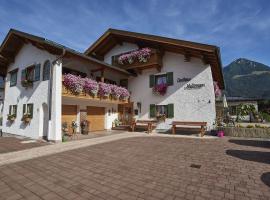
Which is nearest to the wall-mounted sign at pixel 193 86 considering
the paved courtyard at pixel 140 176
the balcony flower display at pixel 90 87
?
the balcony flower display at pixel 90 87

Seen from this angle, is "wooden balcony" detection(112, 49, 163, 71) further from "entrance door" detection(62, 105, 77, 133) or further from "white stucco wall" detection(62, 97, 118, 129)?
"entrance door" detection(62, 105, 77, 133)

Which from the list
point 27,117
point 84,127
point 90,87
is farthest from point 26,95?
point 90,87

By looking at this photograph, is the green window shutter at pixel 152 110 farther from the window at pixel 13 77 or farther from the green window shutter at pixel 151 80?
the window at pixel 13 77

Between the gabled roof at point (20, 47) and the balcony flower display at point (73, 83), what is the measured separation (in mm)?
1391

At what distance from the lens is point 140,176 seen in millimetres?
5258

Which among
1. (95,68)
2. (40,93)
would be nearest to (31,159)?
(40,93)

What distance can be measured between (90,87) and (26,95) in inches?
191

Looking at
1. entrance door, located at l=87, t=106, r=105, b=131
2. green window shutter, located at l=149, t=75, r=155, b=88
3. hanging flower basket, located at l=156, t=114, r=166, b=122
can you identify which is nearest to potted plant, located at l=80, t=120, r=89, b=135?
entrance door, located at l=87, t=106, r=105, b=131

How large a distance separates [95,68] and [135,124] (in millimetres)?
5837

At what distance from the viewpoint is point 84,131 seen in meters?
14.3

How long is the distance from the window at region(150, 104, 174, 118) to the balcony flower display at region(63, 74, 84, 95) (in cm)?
677

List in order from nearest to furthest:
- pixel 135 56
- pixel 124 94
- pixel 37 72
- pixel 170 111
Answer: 1. pixel 37 72
2. pixel 170 111
3. pixel 135 56
4. pixel 124 94

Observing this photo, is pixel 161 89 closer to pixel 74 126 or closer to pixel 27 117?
pixel 74 126

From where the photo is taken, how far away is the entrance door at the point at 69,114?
44.8ft
